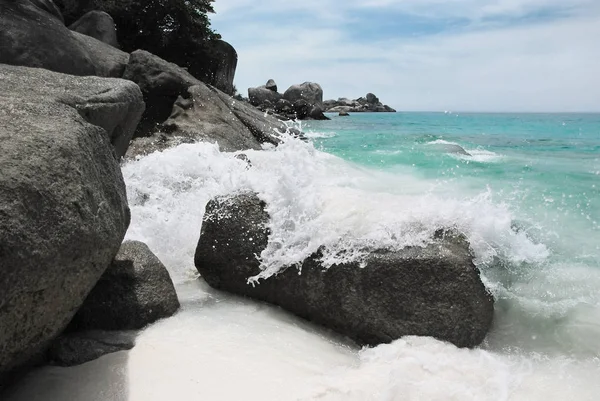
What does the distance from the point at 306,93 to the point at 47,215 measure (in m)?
47.0

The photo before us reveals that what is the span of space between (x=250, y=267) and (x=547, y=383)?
191 cm

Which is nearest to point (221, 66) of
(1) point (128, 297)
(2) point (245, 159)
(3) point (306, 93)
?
(2) point (245, 159)

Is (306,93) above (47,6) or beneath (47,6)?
above

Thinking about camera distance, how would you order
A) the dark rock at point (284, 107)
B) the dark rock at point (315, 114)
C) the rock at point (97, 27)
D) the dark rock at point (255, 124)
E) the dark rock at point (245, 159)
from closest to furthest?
the dark rock at point (245, 159) → the dark rock at point (255, 124) → the rock at point (97, 27) → the dark rock at point (315, 114) → the dark rock at point (284, 107)

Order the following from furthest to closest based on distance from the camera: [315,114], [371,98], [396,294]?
[371,98]
[315,114]
[396,294]

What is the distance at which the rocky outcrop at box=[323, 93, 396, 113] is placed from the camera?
69.9m

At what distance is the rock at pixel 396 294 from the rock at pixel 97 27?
11484 millimetres

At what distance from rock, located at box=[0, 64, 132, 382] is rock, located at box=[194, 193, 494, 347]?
1.21 m

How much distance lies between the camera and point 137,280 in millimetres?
3076

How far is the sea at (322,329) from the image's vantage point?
8.16ft

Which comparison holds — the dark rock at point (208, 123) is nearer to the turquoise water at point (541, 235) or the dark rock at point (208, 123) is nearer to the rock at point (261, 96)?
the turquoise water at point (541, 235)

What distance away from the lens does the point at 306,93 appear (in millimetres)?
47906

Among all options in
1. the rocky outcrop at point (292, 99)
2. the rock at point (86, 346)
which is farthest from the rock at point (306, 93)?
the rock at point (86, 346)

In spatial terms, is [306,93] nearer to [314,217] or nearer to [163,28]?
[163,28]
